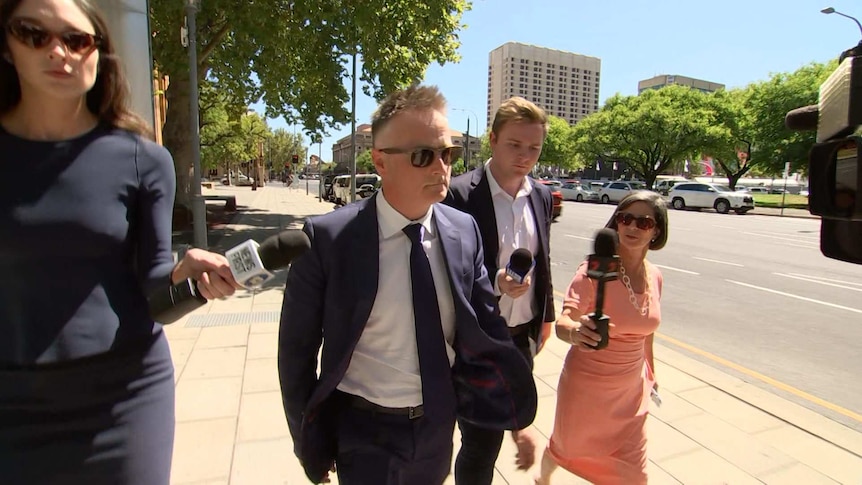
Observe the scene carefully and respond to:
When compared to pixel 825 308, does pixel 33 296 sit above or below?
above

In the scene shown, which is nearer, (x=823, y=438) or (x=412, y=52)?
(x=823, y=438)

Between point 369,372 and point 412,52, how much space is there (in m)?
13.9

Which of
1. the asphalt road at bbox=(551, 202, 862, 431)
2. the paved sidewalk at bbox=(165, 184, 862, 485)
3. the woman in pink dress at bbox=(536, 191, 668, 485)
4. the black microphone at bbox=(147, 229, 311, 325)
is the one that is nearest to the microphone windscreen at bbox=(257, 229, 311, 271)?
the black microphone at bbox=(147, 229, 311, 325)

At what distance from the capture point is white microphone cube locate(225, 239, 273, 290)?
1.15m

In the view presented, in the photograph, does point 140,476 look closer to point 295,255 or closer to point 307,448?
point 307,448

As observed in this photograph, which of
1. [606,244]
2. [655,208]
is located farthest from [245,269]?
[655,208]

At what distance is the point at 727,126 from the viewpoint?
3959 cm

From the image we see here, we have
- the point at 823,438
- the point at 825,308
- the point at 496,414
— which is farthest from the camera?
the point at 825,308

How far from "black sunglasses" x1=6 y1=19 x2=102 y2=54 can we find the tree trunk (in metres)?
13.8

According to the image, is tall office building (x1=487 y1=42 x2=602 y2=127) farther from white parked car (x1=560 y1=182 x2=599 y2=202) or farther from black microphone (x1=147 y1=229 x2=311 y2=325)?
black microphone (x1=147 y1=229 x2=311 y2=325)

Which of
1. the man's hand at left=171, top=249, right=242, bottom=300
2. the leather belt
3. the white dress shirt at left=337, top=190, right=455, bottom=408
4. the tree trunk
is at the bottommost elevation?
the leather belt

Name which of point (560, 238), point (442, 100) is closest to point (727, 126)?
point (560, 238)

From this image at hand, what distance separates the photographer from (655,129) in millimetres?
39812

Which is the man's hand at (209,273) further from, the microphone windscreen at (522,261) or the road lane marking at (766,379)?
the road lane marking at (766,379)
